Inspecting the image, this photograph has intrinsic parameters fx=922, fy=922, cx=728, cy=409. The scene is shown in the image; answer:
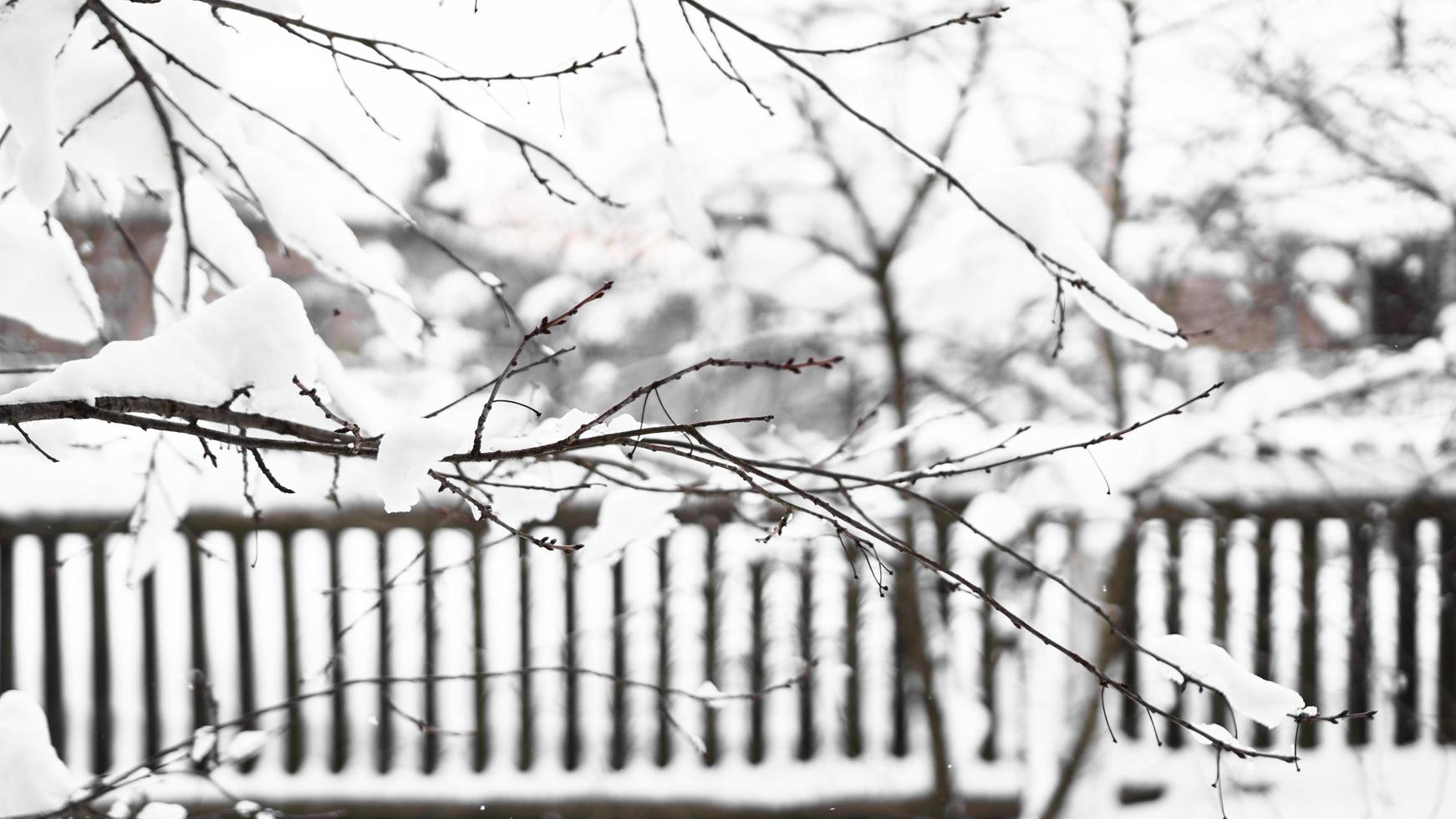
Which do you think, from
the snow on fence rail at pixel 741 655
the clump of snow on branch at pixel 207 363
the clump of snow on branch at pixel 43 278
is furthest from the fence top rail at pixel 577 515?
the clump of snow on branch at pixel 207 363

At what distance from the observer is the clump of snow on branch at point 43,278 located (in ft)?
4.18

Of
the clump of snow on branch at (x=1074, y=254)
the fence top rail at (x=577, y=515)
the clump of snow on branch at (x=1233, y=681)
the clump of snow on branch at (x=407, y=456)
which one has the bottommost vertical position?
the clump of snow on branch at (x=1233, y=681)

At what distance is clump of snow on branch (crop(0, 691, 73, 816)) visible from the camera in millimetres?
1161

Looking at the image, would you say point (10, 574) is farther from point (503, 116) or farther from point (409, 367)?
point (503, 116)

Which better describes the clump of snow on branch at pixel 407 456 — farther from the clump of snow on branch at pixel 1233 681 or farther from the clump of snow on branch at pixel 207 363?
the clump of snow on branch at pixel 1233 681

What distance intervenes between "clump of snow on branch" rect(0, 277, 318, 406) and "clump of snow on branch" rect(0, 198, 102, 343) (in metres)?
0.63

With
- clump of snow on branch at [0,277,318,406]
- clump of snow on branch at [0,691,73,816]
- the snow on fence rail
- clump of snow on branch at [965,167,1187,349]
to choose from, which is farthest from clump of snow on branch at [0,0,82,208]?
the snow on fence rail

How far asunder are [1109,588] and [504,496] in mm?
1867

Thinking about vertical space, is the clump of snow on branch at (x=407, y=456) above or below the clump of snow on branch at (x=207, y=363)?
below

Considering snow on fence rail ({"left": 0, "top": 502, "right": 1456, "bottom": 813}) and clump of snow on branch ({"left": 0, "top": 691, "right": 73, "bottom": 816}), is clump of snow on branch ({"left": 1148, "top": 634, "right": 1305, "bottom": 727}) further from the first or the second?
snow on fence rail ({"left": 0, "top": 502, "right": 1456, "bottom": 813})

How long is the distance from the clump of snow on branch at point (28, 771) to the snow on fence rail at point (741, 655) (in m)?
1.39

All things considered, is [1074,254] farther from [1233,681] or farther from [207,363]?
[207,363]

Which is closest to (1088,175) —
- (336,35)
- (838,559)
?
(838,559)

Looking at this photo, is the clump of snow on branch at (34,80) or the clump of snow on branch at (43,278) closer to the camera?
the clump of snow on branch at (34,80)
